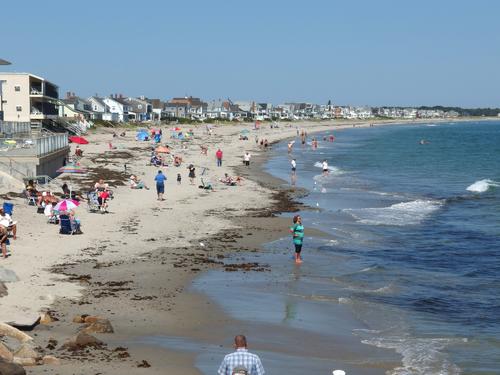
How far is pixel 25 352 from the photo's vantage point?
35.4 feet

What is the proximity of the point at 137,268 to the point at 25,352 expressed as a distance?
7988mm

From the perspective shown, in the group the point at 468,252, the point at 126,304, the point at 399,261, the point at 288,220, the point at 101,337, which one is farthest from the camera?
the point at 288,220

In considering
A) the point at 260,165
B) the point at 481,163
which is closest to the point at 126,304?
the point at 260,165

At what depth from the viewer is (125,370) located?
431 inches

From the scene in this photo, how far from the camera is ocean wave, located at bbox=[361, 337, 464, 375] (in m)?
12.1

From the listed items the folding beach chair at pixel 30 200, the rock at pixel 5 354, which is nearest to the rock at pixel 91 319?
the rock at pixel 5 354

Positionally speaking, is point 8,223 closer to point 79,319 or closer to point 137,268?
point 137,268

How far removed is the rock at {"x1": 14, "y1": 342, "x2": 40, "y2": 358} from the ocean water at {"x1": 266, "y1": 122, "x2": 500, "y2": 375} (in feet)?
19.0

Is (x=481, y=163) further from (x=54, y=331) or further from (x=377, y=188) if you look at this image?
(x=54, y=331)

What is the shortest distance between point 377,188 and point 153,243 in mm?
24469

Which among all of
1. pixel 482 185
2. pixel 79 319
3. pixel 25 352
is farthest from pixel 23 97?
pixel 25 352

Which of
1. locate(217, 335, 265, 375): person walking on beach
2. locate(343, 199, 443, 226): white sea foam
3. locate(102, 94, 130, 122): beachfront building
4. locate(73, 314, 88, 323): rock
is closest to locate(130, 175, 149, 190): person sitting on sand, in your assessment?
locate(343, 199, 443, 226): white sea foam

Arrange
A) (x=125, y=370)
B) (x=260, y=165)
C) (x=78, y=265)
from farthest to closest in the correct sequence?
(x=260, y=165)
(x=78, y=265)
(x=125, y=370)

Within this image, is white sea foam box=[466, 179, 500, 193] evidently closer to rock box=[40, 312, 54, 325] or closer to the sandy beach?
the sandy beach
